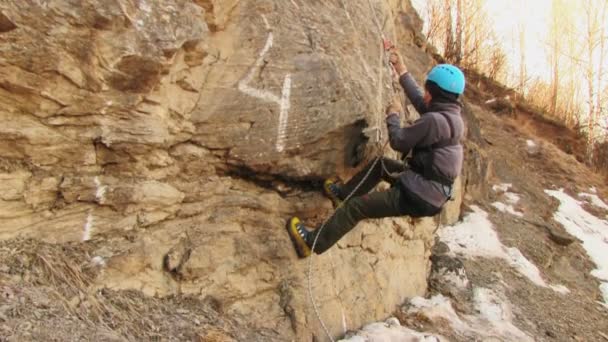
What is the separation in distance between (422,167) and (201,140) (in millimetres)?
1773

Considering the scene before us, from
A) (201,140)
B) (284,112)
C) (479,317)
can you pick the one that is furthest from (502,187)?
(201,140)

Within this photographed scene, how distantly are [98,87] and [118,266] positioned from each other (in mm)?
1175

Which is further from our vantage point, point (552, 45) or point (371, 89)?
point (552, 45)

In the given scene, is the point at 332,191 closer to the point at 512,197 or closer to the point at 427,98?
the point at 427,98

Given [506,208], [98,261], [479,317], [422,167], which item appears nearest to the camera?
[98,261]

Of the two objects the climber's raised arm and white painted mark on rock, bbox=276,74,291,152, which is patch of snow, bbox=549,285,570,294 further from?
white painted mark on rock, bbox=276,74,291,152

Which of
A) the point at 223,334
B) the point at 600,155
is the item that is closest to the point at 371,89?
the point at 223,334

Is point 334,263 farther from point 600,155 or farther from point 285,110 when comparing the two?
point 600,155

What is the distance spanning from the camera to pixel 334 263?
4.32 metres

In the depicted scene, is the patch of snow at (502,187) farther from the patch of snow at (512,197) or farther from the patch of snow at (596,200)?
the patch of snow at (596,200)

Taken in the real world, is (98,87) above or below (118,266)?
above

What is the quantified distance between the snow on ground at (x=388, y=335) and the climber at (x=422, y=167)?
820 mm

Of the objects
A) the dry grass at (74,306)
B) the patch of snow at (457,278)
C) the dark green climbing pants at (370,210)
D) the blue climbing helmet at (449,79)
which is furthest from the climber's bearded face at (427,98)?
the patch of snow at (457,278)

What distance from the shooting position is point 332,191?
171 inches
